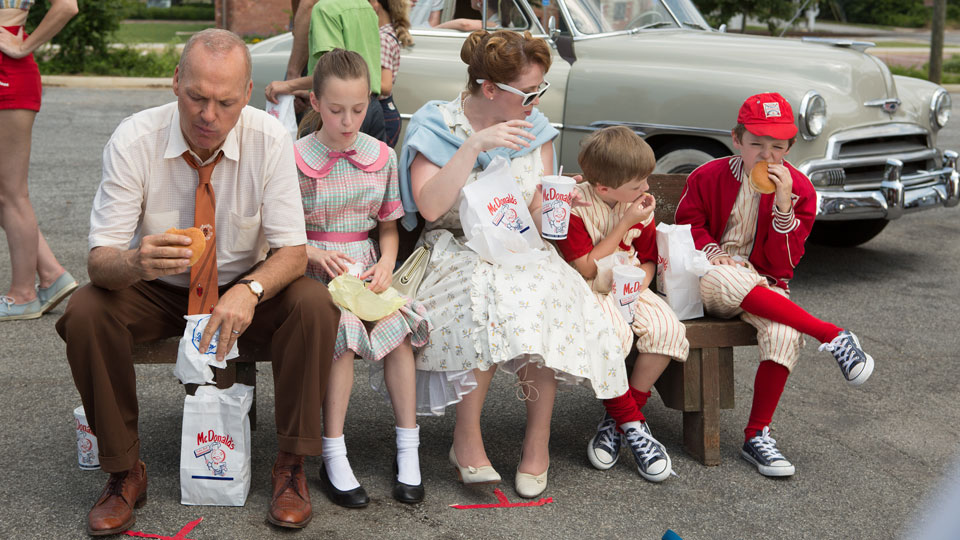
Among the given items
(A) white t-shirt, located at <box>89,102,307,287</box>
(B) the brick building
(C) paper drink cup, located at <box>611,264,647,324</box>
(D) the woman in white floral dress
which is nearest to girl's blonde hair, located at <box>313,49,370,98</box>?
(A) white t-shirt, located at <box>89,102,307,287</box>

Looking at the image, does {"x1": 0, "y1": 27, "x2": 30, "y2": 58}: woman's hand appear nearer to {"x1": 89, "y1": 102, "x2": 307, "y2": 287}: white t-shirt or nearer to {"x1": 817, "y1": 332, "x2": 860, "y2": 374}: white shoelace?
{"x1": 89, "y1": 102, "x2": 307, "y2": 287}: white t-shirt

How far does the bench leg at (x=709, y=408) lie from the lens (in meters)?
3.60

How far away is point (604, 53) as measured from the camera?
6.33 metres

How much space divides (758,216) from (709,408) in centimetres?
A: 78

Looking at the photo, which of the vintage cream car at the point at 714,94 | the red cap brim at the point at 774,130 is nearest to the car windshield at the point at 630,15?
the vintage cream car at the point at 714,94

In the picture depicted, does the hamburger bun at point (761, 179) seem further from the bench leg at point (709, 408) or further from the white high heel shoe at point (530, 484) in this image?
the white high heel shoe at point (530, 484)

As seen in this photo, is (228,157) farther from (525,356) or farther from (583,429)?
(583,429)

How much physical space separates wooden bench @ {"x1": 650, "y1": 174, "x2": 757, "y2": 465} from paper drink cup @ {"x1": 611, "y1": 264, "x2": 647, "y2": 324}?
8.9 inches

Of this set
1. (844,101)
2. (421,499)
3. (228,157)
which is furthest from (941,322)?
(228,157)

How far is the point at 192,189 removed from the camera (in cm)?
315

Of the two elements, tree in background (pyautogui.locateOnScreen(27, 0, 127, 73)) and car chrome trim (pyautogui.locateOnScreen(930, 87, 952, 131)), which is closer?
car chrome trim (pyautogui.locateOnScreen(930, 87, 952, 131))

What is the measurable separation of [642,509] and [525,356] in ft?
2.12

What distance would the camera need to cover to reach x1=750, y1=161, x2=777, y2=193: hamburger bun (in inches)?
144

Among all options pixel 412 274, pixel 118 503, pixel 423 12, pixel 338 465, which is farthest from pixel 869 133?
pixel 118 503
